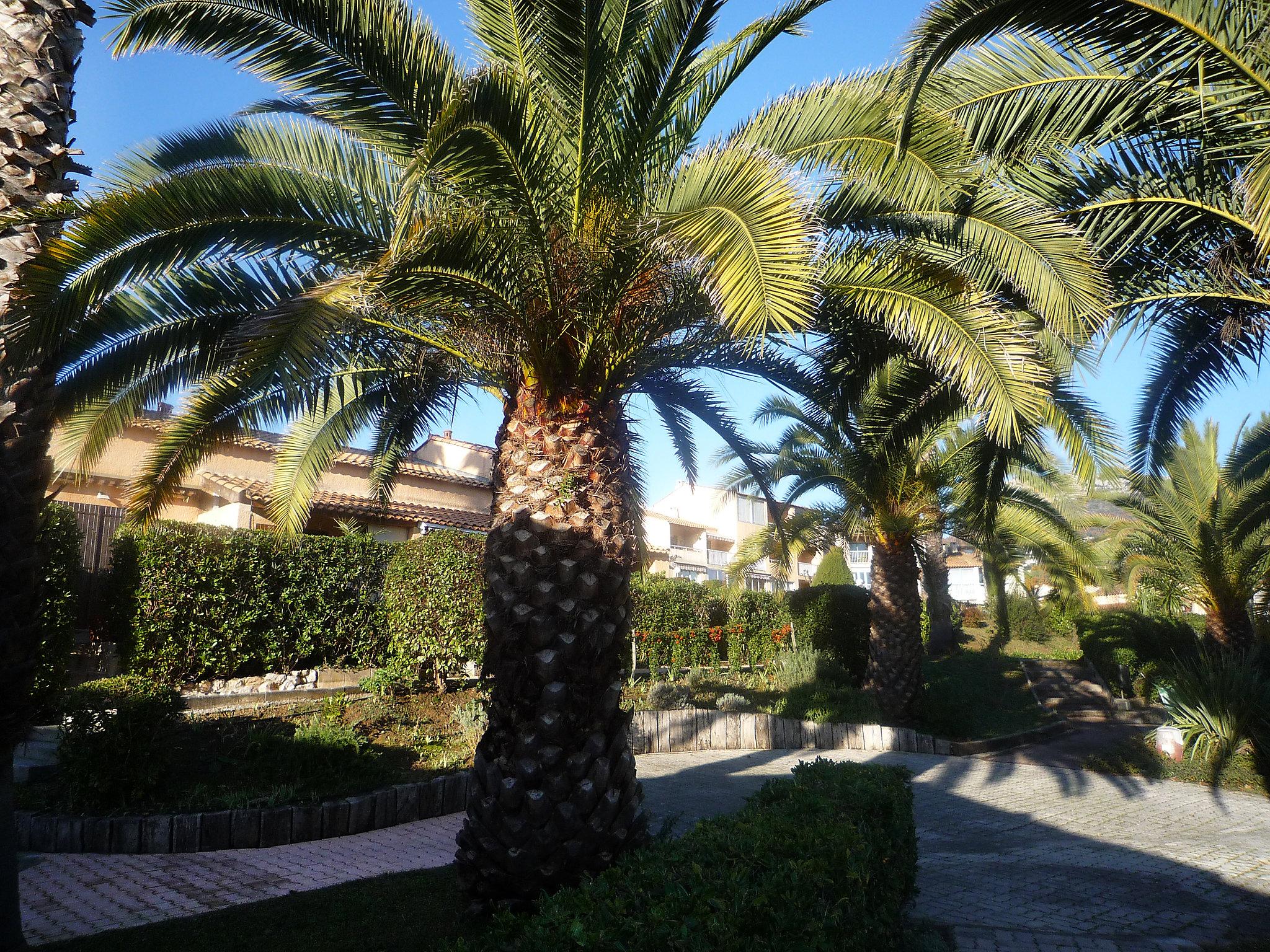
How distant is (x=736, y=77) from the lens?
5.79 meters

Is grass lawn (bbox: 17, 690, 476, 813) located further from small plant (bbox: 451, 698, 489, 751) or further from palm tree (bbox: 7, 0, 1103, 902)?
palm tree (bbox: 7, 0, 1103, 902)

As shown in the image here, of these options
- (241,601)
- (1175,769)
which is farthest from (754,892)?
(1175,769)

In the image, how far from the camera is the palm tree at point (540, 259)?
16.2 ft

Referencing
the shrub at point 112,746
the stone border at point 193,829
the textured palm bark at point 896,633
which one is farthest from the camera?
the textured palm bark at point 896,633

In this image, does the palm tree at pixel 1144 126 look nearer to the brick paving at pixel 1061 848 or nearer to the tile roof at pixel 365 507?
the brick paving at pixel 1061 848

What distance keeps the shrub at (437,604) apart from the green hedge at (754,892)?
7.84 m

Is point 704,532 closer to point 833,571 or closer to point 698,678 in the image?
point 833,571

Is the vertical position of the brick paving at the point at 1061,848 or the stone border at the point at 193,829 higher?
the stone border at the point at 193,829

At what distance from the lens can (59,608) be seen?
31.1 ft

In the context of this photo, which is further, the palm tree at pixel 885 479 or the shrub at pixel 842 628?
the shrub at pixel 842 628

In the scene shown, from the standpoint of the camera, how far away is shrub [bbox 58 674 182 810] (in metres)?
6.86

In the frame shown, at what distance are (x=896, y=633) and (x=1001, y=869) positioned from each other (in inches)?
310

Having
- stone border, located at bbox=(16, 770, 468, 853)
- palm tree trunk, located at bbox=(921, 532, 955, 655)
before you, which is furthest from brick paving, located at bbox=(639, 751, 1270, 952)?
palm tree trunk, located at bbox=(921, 532, 955, 655)

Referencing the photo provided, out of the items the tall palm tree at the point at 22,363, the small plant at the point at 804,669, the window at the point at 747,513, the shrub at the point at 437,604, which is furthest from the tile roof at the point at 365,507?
the window at the point at 747,513
